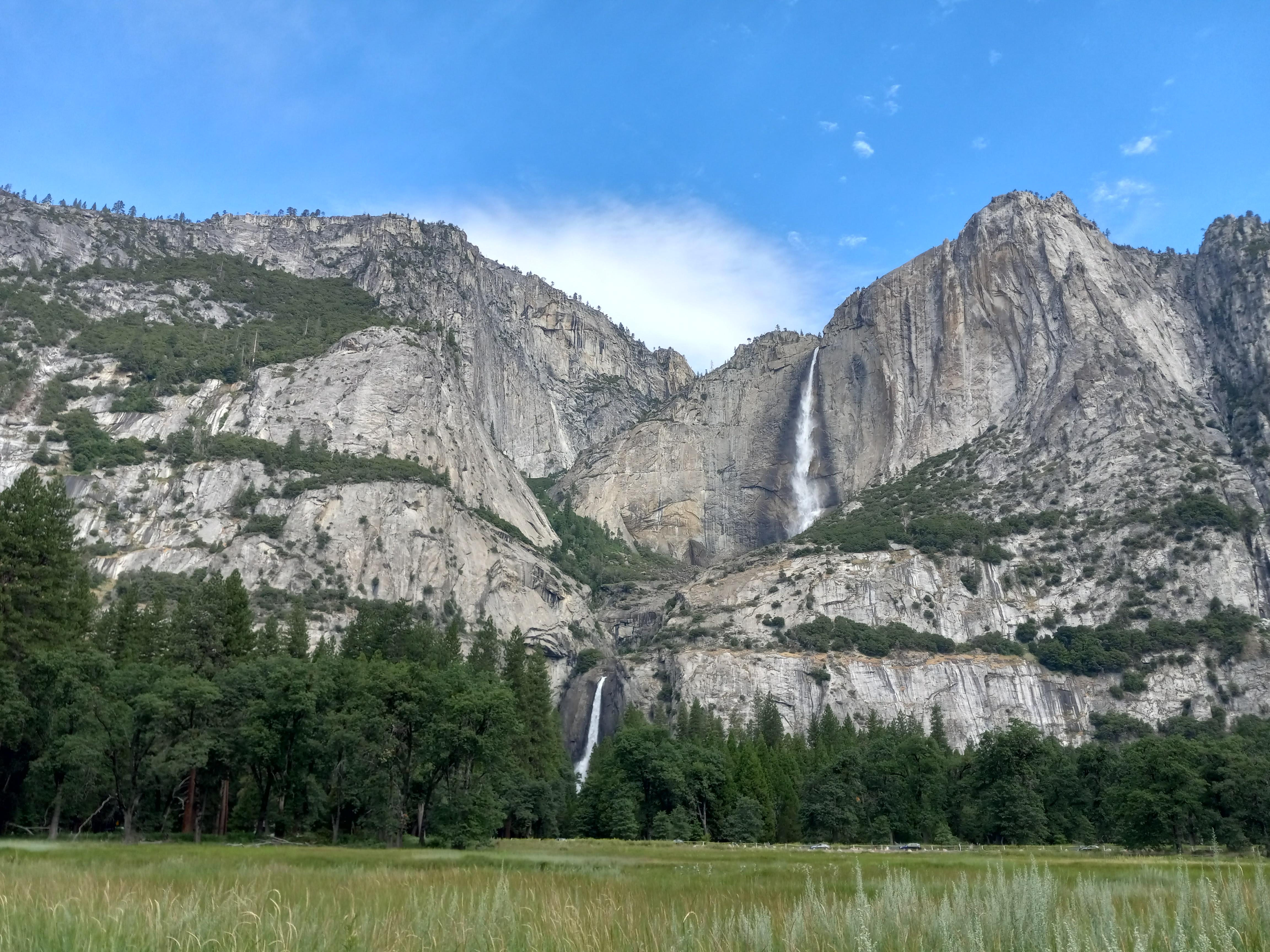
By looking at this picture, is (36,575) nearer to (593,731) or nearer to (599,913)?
(599,913)

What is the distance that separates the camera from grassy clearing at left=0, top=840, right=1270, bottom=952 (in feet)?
31.8

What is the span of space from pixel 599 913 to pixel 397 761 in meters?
48.5

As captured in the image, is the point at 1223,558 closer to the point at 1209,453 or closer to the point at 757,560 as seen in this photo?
the point at 1209,453

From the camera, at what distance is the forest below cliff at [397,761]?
5216 cm

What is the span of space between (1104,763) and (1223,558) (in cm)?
8190

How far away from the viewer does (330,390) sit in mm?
164000

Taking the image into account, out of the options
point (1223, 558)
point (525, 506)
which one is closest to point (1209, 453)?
point (1223, 558)

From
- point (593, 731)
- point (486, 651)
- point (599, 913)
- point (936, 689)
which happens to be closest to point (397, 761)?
point (486, 651)

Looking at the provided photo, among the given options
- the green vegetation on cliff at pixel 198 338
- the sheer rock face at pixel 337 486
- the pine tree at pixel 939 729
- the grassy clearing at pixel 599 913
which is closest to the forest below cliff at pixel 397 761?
the pine tree at pixel 939 729

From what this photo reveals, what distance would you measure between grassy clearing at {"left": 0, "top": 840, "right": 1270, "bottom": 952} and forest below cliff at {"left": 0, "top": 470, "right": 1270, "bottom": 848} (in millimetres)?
31037

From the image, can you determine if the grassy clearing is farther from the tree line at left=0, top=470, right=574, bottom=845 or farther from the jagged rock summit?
the jagged rock summit

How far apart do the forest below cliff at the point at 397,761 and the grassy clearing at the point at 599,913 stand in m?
31.0

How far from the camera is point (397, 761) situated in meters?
57.3

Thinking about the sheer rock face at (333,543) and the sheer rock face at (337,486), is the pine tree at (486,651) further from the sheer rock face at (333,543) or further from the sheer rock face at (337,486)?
the sheer rock face at (337,486)
